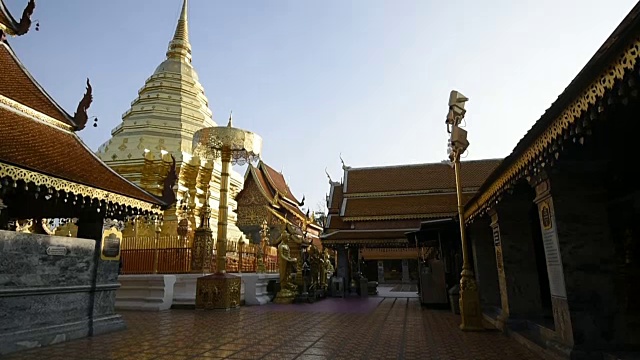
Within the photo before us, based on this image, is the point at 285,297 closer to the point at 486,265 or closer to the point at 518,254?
the point at 486,265

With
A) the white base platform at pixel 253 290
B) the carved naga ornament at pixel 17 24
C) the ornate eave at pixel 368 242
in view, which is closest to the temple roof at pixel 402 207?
the ornate eave at pixel 368 242

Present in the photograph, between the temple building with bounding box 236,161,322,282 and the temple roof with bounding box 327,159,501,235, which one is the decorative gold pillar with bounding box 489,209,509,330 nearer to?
the temple roof with bounding box 327,159,501,235

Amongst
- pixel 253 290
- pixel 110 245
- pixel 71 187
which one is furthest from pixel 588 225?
pixel 253 290

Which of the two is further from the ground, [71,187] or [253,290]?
[71,187]

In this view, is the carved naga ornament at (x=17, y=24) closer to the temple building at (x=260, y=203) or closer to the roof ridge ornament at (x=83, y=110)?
the roof ridge ornament at (x=83, y=110)

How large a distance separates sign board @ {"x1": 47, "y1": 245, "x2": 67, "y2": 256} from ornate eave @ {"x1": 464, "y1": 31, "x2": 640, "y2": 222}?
22.1 ft

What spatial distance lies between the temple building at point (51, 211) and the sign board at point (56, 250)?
2 cm

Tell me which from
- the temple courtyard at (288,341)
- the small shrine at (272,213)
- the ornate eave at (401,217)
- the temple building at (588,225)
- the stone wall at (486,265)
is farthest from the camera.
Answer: the ornate eave at (401,217)

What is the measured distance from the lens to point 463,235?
7586 millimetres

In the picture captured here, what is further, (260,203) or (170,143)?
(260,203)

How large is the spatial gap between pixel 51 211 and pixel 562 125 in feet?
29.5

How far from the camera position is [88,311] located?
6.58 meters

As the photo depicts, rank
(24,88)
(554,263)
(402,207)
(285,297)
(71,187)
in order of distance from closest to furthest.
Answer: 1. (554,263)
2. (71,187)
3. (24,88)
4. (285,297)
5. (402,207)

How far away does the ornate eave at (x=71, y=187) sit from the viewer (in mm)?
4637
